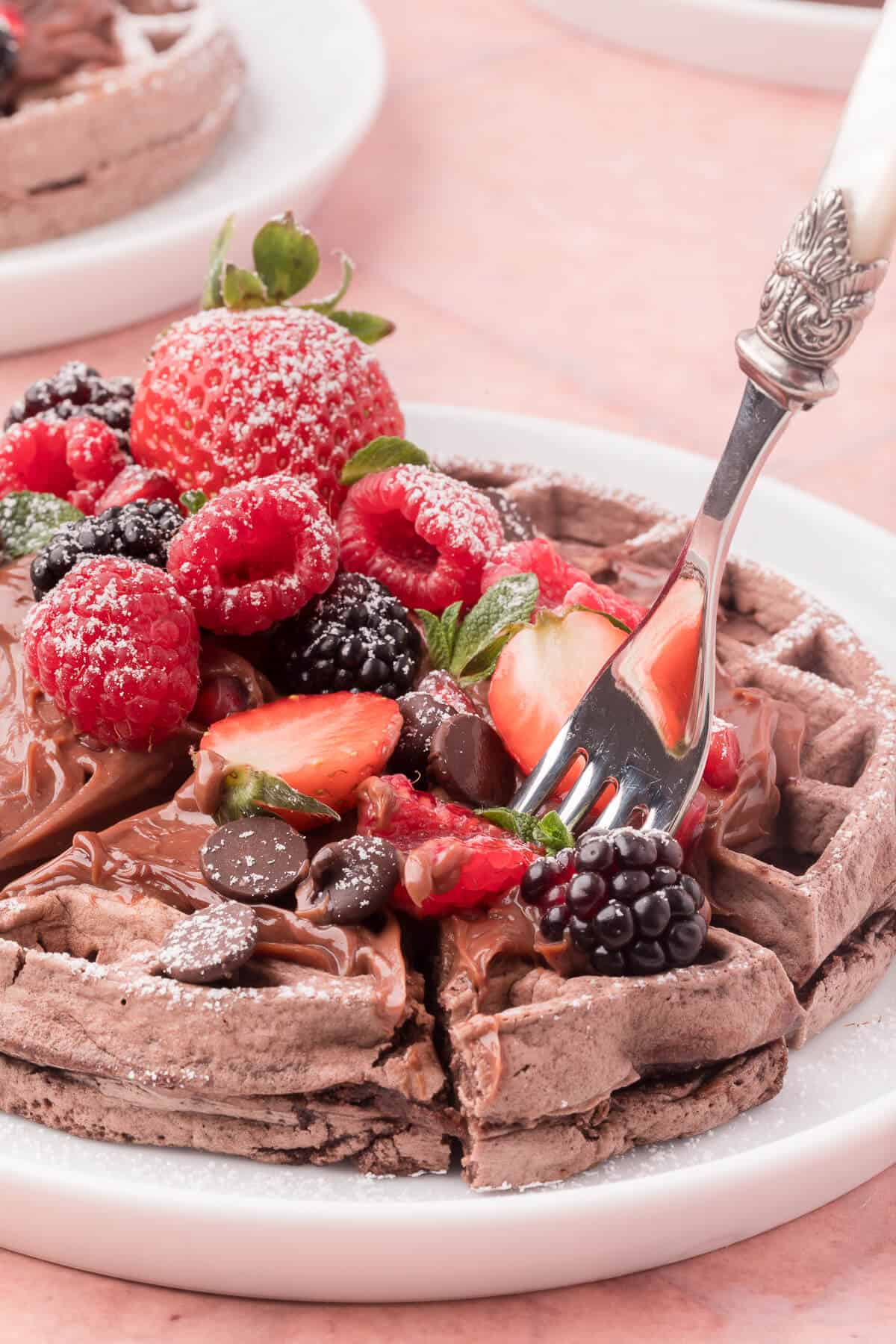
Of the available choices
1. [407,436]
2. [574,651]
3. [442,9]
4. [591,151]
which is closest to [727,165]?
[591,151]

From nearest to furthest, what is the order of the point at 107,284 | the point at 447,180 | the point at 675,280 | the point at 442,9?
the point at 107,284 < the point at 675,280 < the point at 447,180 < the point at 442,9

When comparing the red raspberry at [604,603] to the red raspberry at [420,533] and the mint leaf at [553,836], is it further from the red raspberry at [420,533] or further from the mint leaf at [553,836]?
the mint leaf at [553,836]

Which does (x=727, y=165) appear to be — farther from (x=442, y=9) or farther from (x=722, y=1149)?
(x=722, y=1149)

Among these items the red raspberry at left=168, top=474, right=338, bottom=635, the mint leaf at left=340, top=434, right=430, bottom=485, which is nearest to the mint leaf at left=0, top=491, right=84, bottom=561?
the red raspberry at left=168, top=474, right=338, bottom=635

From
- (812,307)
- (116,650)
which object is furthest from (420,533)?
(812,307)

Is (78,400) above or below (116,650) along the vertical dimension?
below

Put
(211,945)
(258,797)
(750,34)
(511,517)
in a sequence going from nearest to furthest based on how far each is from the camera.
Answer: (211,945) → (258,797) → (511,517) → (750,34)

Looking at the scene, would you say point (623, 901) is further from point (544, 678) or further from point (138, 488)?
point (138, 488)
